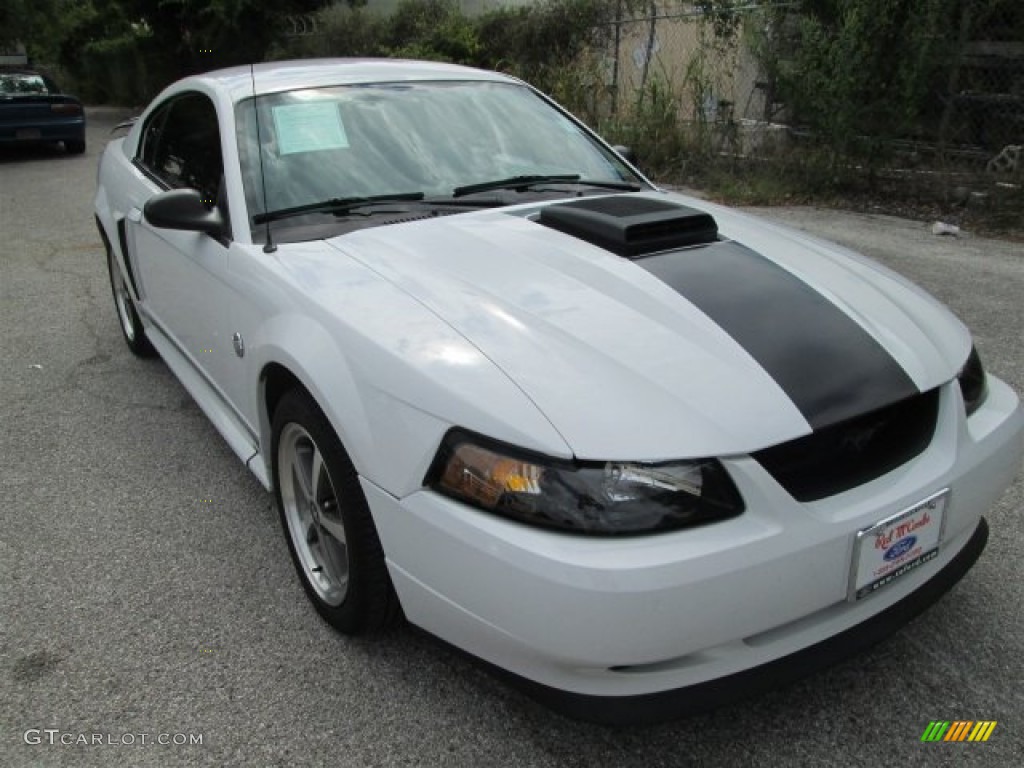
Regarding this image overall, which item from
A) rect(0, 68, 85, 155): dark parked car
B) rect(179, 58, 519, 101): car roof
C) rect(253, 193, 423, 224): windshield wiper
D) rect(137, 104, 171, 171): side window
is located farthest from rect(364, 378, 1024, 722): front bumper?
rect(0, 68, 85, 155): dark parked car

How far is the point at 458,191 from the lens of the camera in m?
2.98

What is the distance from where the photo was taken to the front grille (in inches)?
70.6

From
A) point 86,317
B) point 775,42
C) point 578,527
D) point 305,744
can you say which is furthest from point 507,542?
point 775,42

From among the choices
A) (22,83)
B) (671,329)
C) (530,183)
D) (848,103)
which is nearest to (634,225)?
(671,329)

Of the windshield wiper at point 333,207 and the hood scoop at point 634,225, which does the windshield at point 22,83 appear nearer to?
the windshield wiper at point 333,207

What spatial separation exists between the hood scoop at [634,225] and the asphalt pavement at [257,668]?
4.08 feet

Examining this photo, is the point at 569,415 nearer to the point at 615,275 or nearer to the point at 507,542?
the point at 507,542

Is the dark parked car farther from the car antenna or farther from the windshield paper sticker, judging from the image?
the windshield paper sticker

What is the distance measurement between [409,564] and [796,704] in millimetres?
1052

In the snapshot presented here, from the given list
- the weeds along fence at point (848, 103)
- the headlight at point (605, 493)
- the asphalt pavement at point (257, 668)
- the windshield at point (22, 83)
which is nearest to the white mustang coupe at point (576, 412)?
the headlight at point (605, 493)

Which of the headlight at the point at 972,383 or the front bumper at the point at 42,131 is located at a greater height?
the headlight at the point at 972,383

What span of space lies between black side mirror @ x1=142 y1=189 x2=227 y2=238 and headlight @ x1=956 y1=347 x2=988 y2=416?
2.30m

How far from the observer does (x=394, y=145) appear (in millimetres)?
2994

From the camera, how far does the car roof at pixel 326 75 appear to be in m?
3.16
